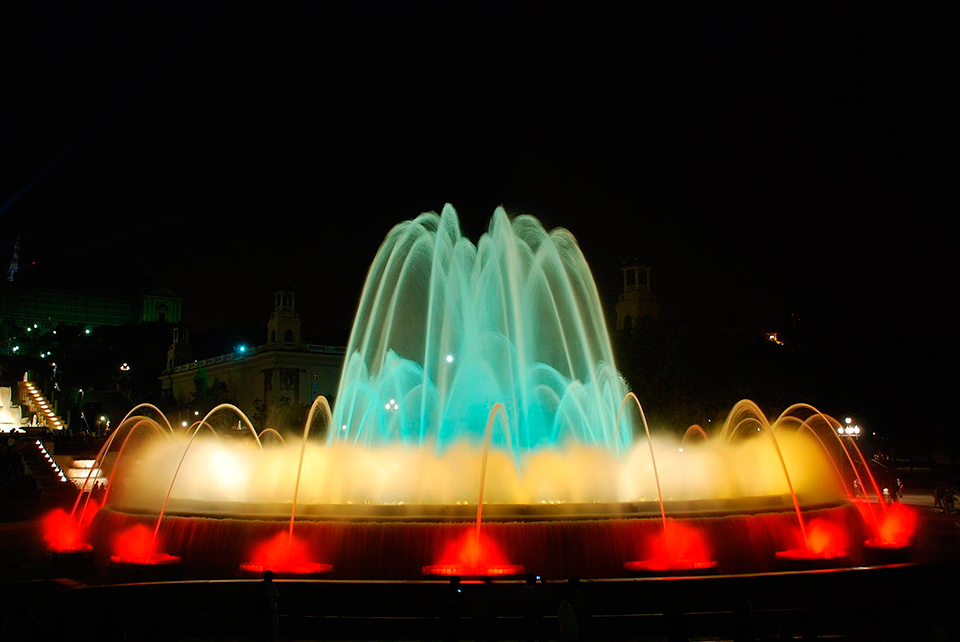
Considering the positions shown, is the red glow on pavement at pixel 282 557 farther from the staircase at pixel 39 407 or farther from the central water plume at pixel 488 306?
the staircase at pixel 39 407

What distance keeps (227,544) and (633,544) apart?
21.6 feet

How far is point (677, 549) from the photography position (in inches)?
540

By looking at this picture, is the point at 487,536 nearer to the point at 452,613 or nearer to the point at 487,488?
the point at 452,613

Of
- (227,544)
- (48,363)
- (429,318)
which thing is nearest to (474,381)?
(429,318)

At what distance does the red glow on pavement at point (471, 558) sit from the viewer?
1309 centimetres

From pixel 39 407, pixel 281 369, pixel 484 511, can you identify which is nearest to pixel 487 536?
pixel 484 511

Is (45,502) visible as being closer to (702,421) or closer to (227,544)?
(227,544)

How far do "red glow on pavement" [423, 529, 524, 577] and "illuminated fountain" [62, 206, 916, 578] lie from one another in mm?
22

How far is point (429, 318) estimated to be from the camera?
26.3 meters

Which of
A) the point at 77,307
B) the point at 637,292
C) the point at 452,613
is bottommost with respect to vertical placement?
the point at 452,613

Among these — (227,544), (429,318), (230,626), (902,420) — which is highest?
(902,420)

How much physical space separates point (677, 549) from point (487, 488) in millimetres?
4727

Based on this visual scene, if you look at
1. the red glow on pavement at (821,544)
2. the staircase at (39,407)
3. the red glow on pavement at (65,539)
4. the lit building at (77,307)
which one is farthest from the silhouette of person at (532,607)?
the lit building at (77,307)

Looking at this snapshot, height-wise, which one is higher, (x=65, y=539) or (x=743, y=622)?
(x=65, y=539)
